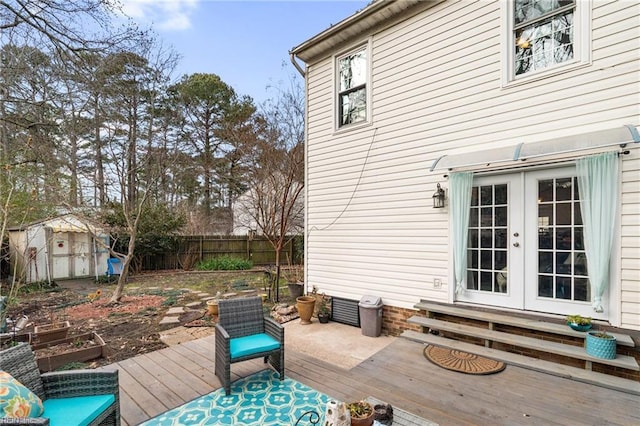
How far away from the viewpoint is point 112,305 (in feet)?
23.5

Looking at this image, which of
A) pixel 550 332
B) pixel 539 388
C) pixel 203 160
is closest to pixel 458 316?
pixel 550 332

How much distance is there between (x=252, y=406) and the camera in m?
2.97

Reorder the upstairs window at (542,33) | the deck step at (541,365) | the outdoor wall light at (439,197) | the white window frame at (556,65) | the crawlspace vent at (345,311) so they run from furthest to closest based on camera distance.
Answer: the crawlspace vent at (345,311)
the outdoor wall light at (439,197)
the upstairs window at (542,33)
the white window frame at (556,65)
the deck step at (541,365)

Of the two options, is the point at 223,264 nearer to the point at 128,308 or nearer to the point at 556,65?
the point at 128,308

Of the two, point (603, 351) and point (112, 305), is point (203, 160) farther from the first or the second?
point (603, 351)

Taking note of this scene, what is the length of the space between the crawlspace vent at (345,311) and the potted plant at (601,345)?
10.6 ft

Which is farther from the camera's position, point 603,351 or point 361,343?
point 361,343

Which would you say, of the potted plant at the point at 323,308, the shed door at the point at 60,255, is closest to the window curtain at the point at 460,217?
the potted plant at the point at 323,308

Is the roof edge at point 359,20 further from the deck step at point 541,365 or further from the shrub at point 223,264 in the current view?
the shrub at point 223,264

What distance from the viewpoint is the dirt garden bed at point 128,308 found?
16.1 feet

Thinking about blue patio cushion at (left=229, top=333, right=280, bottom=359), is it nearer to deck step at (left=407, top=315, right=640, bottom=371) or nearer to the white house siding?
deck step at (left=407, top=315, right=640, bottom=371)

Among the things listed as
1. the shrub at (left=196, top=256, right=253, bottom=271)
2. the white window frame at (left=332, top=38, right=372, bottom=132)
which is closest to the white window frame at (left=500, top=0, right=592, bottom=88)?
the white window frame at (left=332, top=38, right=372, bottom=132)

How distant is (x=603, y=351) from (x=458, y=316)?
153cm

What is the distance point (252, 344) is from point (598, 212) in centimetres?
422
